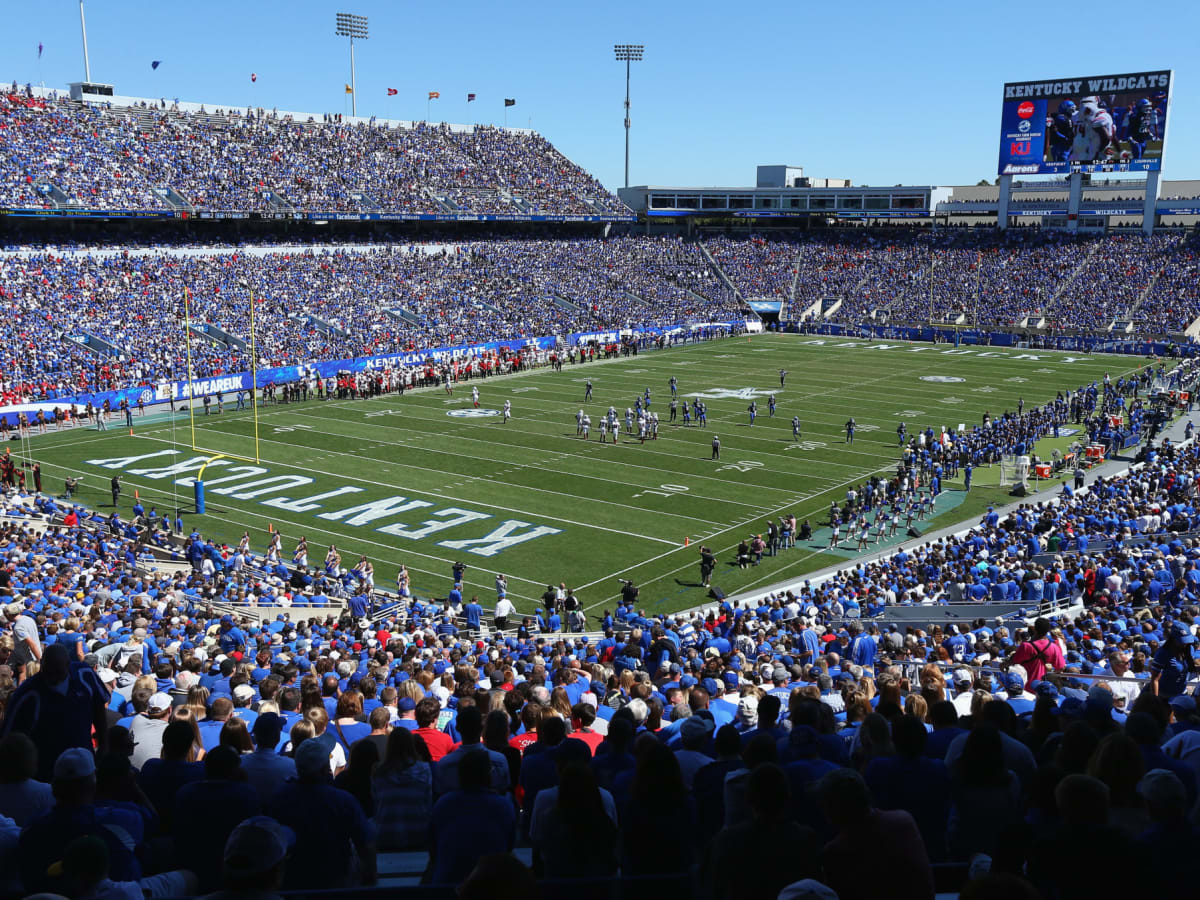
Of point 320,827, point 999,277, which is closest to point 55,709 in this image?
point 320,827

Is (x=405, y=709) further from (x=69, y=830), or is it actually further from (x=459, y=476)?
(x=459, y=476)

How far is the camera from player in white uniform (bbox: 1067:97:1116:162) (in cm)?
6581

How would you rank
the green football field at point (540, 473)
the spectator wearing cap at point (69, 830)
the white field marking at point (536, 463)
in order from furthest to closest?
the white field marking at point (536, 463) < the green football field at point (540, 473) < the spectator wearing cap at point (69, 830)

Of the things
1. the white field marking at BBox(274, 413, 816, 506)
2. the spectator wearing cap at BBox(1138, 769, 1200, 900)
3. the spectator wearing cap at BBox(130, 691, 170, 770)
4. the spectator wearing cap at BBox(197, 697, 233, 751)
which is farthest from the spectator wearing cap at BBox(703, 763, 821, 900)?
the white field marking at BBox(274, 413, 816, 506)

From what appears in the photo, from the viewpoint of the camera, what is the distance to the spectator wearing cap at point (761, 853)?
3670mm

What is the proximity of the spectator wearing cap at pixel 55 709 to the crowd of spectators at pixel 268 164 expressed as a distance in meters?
48.2

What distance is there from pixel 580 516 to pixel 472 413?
14525mm

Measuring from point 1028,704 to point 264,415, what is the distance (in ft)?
116

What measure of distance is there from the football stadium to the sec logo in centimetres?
42

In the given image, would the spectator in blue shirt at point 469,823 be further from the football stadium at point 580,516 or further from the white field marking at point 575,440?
the white field marking at point 575,440

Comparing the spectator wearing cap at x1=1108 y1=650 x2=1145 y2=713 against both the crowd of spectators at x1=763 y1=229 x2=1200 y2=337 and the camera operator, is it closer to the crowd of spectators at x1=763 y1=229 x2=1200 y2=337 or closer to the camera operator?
the camera operator

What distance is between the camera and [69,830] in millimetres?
4008

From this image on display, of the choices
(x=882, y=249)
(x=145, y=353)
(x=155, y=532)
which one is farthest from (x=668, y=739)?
(x=882, y=249)

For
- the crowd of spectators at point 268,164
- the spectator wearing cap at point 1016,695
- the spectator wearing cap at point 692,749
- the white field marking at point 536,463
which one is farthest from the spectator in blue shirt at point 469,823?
the crowd of spectators at point 268,164
